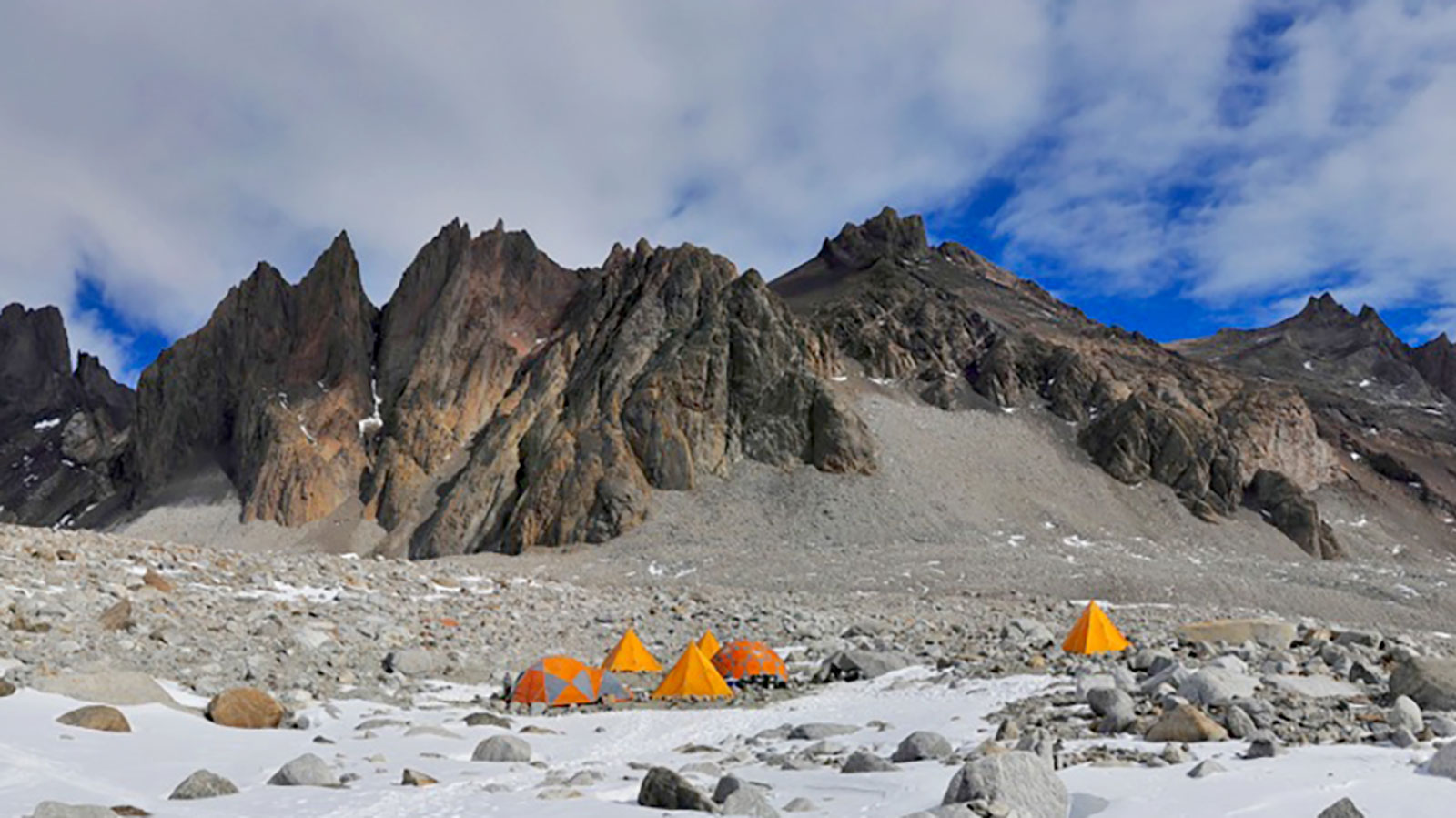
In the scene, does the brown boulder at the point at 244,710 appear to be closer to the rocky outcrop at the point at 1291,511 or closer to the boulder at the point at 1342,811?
the boulder at the point at 1342,811

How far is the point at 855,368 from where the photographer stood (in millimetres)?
106750

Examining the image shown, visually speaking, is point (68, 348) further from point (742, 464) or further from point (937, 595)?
point (937, 595)

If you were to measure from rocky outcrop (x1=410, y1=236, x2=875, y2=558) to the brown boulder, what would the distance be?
60.1 meters

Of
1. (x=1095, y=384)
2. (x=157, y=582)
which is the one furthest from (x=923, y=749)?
(x=1095, y=384)

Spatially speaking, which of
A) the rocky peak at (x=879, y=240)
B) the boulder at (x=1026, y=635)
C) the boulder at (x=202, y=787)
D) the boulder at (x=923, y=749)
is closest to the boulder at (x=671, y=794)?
the boulder at (x=923, y=749)

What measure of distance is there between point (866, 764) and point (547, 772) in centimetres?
384

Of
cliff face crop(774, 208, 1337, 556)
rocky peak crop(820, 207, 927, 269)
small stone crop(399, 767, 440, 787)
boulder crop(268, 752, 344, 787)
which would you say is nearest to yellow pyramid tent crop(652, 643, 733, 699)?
small stone crop(399, 767, 440, 787)

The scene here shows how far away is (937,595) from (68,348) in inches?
6211

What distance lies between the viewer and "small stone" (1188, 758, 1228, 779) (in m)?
8.09

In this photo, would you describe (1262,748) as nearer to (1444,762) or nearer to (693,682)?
(1444,762)

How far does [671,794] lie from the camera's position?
823 cm

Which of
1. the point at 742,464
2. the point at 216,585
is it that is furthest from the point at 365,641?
the point at 742,464

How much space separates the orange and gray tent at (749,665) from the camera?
20375 millimetres

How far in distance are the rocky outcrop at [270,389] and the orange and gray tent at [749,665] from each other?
81888mm
